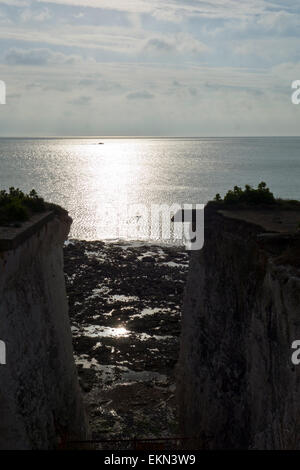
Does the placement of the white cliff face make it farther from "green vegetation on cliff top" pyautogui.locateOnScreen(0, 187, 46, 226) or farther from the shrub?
the shrub

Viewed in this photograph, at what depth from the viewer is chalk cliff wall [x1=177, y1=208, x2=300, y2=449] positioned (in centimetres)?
1516

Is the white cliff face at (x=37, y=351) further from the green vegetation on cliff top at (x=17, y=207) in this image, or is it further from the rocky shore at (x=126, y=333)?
the rocky shore at (x=126, y=333)

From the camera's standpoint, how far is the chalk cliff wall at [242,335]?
15164 mm

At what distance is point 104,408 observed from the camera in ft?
95.5

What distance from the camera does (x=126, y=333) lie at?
41.0m

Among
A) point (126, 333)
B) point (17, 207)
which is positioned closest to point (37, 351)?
point (17, 207)

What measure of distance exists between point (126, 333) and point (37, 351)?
2378cm

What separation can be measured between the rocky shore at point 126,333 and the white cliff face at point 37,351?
5.97 metres

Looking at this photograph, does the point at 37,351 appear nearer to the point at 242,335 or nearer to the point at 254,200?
the point at 242,335

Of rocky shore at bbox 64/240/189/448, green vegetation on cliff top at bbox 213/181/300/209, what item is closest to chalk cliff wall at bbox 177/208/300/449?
green vegetation on cliff top at bbox 213/181/300/209

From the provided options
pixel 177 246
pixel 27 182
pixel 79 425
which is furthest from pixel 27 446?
pixel 27 182

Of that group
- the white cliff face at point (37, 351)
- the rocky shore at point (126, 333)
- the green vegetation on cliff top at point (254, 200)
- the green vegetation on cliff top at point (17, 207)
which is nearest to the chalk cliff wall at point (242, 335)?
the green vegetation on cliff top at point (254, 200)

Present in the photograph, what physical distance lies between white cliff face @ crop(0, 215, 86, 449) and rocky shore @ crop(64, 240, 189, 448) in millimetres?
5971
